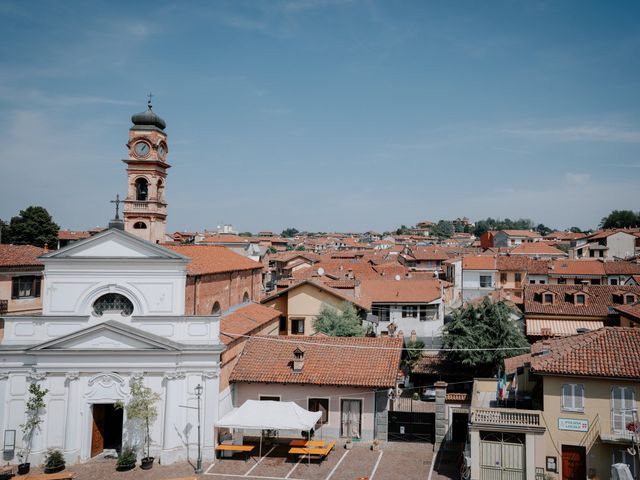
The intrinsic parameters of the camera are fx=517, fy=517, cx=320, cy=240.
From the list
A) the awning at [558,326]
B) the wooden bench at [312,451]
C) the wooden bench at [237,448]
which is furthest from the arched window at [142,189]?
the awning at [558,326]

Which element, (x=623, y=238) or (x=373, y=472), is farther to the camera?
(x=623, y=238)

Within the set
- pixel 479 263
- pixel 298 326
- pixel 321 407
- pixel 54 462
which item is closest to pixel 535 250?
pixel 479 263

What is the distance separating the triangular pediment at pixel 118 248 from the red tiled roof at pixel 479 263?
136 ft

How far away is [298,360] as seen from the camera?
23.8 meters

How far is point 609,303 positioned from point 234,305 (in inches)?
1043

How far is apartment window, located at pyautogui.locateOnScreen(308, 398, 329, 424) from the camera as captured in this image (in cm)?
2294

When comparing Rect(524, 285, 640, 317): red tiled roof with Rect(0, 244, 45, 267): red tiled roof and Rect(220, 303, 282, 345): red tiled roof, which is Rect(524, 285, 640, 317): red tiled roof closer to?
Rect(220, 303, 282, 345): red tiled roof

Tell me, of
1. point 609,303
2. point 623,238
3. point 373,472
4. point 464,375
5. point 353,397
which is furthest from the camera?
point 623,238

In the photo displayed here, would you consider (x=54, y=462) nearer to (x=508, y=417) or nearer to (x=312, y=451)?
(x=312, y=451)

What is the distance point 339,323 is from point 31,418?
16.8 m

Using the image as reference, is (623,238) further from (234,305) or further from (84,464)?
(84,464)

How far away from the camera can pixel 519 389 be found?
22.8m

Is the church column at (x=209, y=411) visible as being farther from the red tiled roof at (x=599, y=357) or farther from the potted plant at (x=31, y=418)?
the red tiled roof at (x=599, y=357)

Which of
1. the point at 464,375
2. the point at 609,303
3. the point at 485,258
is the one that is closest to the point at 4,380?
the point at 464,375
